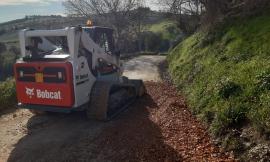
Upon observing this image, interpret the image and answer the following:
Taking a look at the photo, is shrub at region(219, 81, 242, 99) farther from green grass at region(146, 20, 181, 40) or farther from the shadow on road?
green grass at region(146, 20, 181, 40)

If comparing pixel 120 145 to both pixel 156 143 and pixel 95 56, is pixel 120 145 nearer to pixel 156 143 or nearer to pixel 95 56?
pixel 156 143

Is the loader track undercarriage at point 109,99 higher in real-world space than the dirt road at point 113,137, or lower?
higher

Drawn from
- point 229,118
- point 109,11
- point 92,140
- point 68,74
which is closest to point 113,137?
point 92,140

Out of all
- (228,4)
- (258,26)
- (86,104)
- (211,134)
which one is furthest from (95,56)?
(228,4)

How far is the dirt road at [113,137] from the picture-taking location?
8.16 meters

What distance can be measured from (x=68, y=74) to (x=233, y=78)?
4858 mm

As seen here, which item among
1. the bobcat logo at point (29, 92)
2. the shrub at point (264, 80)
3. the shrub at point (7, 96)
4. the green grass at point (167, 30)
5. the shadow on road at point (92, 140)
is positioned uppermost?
the green grass at point (167, 30)

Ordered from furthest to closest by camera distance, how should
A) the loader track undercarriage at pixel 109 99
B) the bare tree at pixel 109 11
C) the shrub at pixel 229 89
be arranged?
the bare tree at pixel 109 11
the loader track undercarriage at pixel 109 99
the shrub at pixel 229 89

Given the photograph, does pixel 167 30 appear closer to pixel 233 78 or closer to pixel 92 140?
pixel 233 78

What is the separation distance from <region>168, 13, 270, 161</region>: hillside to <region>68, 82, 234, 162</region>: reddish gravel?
450mm

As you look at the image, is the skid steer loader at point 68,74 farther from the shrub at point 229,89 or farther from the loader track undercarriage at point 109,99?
the shrub at point 229,89

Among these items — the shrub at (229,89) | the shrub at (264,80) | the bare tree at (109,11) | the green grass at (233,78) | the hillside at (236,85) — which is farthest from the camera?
the bare tree at (109,11)

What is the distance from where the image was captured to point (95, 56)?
1148cm

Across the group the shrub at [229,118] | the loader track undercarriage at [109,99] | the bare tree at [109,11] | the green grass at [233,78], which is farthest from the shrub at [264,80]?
the bare tree at [109,11]
